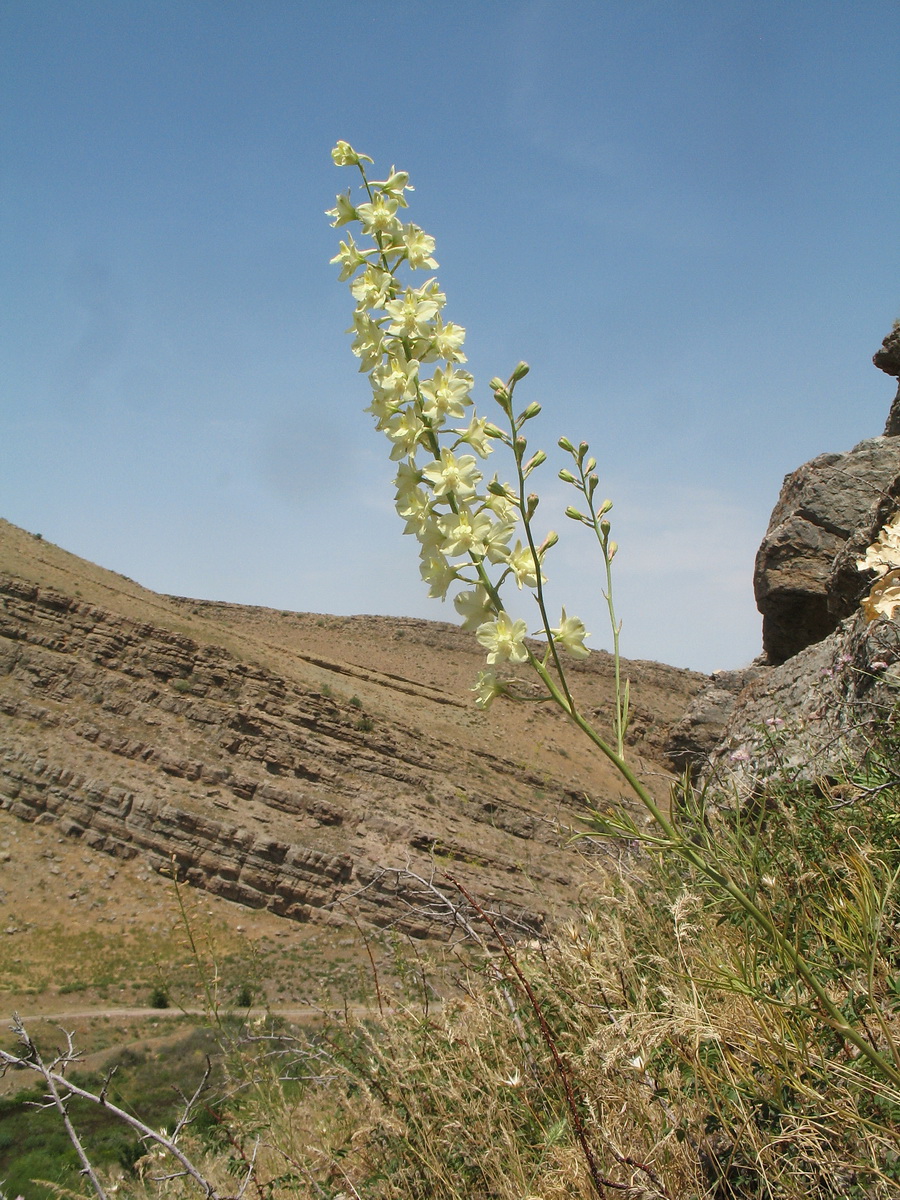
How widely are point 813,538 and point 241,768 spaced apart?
76.9 feet

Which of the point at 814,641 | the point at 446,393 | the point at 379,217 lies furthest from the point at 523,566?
the point at 814,641

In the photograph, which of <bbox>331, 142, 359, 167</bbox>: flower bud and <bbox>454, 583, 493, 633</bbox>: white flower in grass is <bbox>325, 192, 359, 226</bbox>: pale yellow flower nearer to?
<bbox>331, 142, 359, 167</bbox>: flower bud

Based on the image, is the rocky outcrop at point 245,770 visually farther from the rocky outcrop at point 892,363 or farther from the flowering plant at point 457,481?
the flowering plant at point 457,481

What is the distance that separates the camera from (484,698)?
80.6 inches

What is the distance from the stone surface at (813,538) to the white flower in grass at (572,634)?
627 cm

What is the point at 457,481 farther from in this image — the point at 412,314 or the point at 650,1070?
the point at 650,1070

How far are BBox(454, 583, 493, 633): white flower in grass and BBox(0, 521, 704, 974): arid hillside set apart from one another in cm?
1848

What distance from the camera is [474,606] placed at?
2010 millimetres

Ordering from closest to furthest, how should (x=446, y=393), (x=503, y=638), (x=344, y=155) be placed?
(x=503, y=638) < (x=446, y=393) < (x=344, y=155)

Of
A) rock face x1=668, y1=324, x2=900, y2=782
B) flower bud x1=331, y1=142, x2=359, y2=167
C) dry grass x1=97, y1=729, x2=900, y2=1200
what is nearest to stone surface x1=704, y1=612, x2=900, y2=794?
rock face x1=668, y1=324, x2=900, y2=782

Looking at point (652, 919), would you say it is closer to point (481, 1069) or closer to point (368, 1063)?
point (481, 1069)

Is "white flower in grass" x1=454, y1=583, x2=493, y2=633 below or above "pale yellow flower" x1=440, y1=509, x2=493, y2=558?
below

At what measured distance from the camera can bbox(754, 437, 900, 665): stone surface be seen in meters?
7.50

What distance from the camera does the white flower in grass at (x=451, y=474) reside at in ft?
6.72
